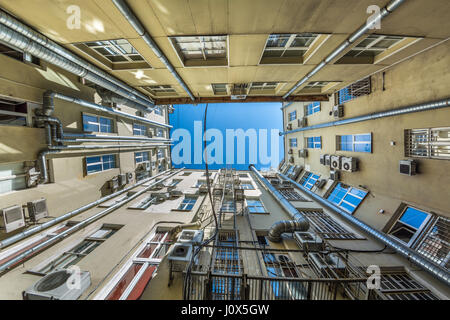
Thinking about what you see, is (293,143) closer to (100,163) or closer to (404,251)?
(404,251)

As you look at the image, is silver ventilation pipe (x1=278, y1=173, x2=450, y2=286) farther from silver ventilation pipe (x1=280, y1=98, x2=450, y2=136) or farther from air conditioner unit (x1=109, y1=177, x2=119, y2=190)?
air conditioner unit (x1=109, y1=177, x2=119, y2=190)

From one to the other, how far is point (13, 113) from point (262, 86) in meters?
12.1

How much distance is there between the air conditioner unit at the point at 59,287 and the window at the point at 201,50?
26.9 feet

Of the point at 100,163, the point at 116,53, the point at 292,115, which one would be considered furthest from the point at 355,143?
the point at 100,163

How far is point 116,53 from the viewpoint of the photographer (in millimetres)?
6562

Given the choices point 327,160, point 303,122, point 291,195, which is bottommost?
point 291,195

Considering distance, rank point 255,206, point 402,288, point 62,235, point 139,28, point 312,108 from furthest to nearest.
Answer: point 312,108, point 255,206, point 62,235, point 402,288, point 139,28

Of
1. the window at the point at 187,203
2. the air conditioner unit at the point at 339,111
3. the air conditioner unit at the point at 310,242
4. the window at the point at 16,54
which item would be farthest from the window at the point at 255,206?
the window at the point at 16,54

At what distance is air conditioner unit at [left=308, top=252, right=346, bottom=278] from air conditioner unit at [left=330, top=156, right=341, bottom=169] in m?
6.94

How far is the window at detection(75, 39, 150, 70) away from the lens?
19.6 ft

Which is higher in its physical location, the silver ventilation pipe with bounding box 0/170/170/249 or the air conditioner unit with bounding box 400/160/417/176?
the air conditioner unit with bounding box 400/160/417/176

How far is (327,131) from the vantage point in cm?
1203

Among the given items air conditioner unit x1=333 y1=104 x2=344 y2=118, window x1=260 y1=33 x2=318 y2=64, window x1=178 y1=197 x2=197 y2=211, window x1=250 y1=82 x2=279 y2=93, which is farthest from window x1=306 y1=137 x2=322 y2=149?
window x1=178 y1=197 x2=197 y2=211

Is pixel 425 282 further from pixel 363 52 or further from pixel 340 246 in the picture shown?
pixel 363 52
